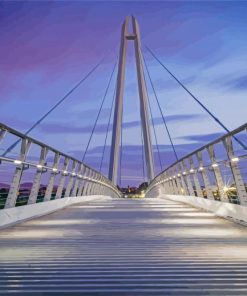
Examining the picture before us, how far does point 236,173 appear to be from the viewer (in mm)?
9984

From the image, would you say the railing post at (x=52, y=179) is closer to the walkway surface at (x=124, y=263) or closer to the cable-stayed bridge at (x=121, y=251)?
the cable-stayed bridge at (x=121, y=251)

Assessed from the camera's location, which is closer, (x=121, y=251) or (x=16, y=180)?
(x=121, y=251)

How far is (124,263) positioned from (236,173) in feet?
18.2

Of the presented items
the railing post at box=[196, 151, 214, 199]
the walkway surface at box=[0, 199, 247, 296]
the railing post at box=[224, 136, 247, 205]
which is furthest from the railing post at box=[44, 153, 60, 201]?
the walkway surface at box=[0, 199, 247, 296]

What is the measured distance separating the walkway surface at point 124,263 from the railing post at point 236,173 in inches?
55.3

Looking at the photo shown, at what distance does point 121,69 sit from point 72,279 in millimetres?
38669

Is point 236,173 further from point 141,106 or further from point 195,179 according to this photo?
point 141,106

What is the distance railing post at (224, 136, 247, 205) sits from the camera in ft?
31.5

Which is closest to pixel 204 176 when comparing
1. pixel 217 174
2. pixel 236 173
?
pixel 217 174

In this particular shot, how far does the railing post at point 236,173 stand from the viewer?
31.5 ft

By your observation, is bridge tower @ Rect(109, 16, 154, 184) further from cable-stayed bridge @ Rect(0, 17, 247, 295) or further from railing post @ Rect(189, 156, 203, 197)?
cable-stayed bridge @ Rect(0, 17, 247, 295)

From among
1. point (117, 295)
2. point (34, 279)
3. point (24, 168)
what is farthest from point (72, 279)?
point (24, 168)

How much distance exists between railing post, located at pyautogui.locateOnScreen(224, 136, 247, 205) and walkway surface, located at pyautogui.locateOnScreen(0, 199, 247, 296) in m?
1.40

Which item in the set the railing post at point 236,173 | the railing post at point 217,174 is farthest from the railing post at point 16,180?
the railing post at point 217,174
